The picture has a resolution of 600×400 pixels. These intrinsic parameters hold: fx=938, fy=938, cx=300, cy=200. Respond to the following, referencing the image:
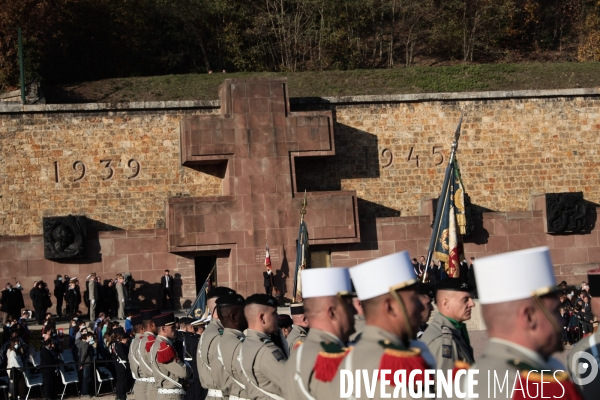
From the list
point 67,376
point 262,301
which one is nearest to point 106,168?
point 67,376

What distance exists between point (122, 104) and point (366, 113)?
6972 millimetres

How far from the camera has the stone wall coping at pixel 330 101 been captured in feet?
85.0

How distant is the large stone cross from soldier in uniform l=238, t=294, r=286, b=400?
1803cm

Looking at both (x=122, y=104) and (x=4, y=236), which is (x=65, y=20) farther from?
(x=4, y=236)

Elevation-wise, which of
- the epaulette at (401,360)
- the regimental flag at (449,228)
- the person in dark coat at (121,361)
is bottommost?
the person in dark coat at (121,361)

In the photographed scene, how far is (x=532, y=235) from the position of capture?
26.1 m

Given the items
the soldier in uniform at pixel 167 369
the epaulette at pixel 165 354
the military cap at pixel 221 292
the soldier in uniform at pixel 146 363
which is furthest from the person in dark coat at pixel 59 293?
the military cap at pixel 221 292

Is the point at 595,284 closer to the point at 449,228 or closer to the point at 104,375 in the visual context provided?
the point at 449,228

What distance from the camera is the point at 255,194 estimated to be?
25.1 meters

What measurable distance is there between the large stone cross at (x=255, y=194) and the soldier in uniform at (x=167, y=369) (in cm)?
1513

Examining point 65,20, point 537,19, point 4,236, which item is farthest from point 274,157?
point 537,19

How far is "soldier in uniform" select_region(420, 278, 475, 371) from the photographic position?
586cm

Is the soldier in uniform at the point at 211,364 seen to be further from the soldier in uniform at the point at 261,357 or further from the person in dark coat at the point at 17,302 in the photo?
the person in dark coat at the point at 17,302

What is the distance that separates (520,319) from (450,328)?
2.84 metres
